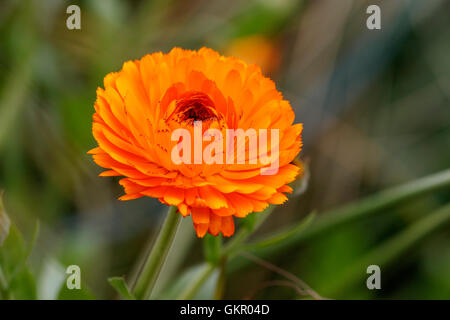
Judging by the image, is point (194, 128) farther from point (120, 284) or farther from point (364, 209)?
point (364, 209)

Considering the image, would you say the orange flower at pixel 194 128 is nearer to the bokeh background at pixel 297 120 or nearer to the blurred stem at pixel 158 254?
the blurred stem at pixel 158 254

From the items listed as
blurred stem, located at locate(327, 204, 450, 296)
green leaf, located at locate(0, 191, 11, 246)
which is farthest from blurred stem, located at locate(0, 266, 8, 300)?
blurred stem, located at locate(327, 204, 450, 296)

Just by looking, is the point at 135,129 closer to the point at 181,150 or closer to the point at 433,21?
the point at 181,150

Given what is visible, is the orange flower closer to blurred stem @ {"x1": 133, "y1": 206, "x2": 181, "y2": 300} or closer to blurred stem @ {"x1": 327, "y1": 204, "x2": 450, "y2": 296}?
blurred stem @ {"x1": 133, "y1": 206, "x2": 181, "y2": 300}

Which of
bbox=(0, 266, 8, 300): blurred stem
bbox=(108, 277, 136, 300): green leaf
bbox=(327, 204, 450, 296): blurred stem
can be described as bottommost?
bbox=(108, 277, 136, 300): green leaf

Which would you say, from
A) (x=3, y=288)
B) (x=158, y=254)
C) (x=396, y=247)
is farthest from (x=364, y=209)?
(x=3, y=288)

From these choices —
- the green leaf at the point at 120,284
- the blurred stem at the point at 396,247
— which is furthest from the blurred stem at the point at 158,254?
the blurred stem at the point at 396,247
